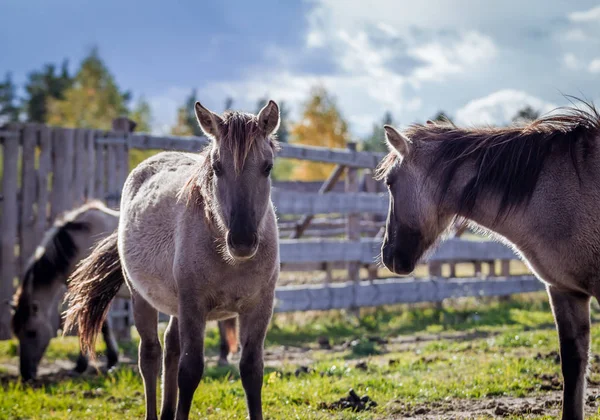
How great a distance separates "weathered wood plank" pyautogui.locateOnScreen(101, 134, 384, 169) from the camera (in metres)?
9.33

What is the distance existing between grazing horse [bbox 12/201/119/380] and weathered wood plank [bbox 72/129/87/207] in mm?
1185

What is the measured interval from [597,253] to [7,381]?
6.00m

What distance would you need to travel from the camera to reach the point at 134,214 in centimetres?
489

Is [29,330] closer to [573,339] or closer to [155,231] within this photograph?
[155,231]

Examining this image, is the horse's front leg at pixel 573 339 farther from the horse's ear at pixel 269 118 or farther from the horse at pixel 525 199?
the horse's ear at pixel 269 118

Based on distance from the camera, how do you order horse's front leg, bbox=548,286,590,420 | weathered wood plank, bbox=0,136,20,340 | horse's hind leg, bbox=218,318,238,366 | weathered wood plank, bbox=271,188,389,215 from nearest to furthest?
1. horse's front leg, bbox=548,286,590,420
2. horse's hind leg, bbox=218,318,238,366
3. weathered wood plank, bbox=0,136,20,340
4. weathered wood plank, bbox=271,188,389,215

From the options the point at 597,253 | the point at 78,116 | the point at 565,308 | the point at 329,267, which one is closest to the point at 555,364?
the point at 565,308

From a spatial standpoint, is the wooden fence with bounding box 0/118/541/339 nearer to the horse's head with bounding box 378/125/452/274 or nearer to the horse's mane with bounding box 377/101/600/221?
the horse's head with bounding box 378/125/452/274

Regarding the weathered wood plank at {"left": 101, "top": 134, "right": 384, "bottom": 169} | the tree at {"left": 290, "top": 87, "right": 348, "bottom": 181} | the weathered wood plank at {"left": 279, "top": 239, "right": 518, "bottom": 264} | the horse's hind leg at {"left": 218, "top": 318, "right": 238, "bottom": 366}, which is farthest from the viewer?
the tree at {"left": 290, "top": 87, "right": 348, "bottom": 181}

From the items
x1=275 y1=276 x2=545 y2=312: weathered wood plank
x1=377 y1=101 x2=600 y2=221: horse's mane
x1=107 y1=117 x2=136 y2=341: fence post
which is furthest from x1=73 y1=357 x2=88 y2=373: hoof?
Result: x1=377 y1=101 x2=600 y2=221: horse's mane

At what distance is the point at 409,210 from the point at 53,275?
491 cm

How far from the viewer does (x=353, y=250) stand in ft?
34.0

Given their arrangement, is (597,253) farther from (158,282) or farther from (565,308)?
(158,282)

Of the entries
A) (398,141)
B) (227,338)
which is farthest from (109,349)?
(398,141)
